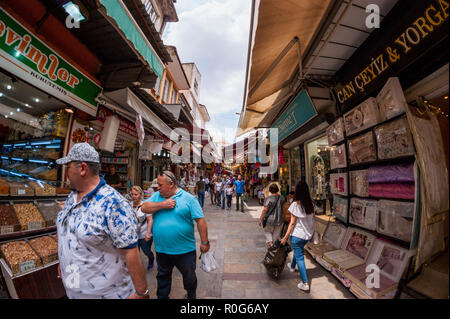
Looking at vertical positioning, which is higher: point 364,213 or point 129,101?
point 129,101

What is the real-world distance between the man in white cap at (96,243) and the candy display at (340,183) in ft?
13.5

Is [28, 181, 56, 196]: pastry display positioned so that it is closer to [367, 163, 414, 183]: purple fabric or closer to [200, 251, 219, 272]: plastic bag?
[200, 251, 219, 272]: plastic bag

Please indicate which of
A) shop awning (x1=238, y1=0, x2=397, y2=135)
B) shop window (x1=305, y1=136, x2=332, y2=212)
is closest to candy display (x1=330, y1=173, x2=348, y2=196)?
shop window (x1=305, y1=136, x2=332, y2=212)

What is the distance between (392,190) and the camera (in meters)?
2.70

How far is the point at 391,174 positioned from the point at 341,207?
4.64 feet

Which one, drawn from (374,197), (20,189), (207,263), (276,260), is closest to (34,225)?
(20,189)

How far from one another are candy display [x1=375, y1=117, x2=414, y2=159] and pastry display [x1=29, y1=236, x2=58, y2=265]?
17.7 feet

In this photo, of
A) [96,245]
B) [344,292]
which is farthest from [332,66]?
[96,245]

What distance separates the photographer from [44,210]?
2828mm

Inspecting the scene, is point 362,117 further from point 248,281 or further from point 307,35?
point 248,281

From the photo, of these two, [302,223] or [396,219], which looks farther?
[302,223]

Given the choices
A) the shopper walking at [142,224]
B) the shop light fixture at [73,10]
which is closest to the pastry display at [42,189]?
the shopper walking at [142,224]

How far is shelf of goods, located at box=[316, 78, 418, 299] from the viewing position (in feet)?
7.78

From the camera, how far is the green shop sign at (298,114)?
4205mm
